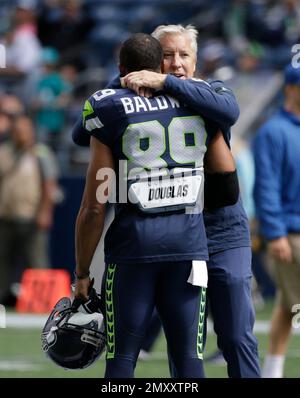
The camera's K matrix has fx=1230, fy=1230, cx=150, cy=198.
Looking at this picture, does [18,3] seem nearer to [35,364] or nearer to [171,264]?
[35,364]

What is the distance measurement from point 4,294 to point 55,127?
3.65 m

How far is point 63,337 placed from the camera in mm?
5402

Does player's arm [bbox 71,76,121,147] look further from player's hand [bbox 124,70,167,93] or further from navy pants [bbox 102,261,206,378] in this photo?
navy pants [bbox 102,261,206,378]

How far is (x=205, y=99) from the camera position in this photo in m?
5.25

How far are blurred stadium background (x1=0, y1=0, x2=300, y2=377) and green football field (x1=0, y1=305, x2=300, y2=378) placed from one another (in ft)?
3.61

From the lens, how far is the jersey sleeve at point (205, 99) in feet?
17.1

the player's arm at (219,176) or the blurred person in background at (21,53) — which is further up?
the blurred person in background at (21,53)

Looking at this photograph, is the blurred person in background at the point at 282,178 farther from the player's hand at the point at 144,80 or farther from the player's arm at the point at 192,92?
the player's hand at the point at 144,80

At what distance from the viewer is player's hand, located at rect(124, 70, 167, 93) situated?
5.17 m

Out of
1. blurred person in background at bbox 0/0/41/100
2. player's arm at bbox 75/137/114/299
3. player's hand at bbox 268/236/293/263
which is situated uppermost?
blurred person in background at bbox 0/0/41/100

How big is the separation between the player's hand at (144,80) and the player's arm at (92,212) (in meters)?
0.28

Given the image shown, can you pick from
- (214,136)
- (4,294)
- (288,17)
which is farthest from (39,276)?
(214,136)

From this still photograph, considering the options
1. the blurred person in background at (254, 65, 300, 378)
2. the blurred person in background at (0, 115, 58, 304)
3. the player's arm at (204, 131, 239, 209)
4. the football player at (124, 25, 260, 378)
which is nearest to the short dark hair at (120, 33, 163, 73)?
the football player at (124, 25, 260, 378)

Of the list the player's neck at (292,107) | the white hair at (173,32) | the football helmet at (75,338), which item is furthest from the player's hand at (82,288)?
the player's neck at (292,107)
